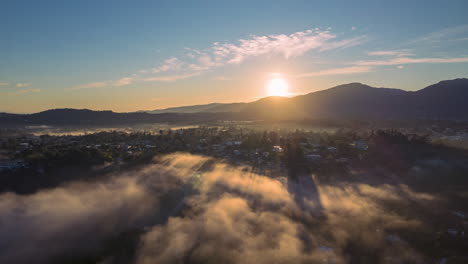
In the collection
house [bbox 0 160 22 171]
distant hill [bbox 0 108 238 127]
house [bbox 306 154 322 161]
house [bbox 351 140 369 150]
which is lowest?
house [bbox 306 154 322 161]

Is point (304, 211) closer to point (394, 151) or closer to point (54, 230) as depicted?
point (54, 230)

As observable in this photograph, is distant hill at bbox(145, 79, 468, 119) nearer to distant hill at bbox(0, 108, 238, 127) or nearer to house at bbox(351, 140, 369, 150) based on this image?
distant hill at bbox(0, 108, 238, 127)

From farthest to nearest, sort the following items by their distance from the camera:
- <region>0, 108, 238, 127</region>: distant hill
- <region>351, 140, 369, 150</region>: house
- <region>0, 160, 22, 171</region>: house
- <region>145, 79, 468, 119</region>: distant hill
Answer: <region>145, 79, 468, 119</region>: distant hill → <region>0, 108, 238, 127</region>: distant hill → <region>351, 140, 369, 150</region>: house → <region>0, 160, 22, 171</region>: house

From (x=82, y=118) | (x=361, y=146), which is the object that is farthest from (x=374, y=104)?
(x=82, y=118)

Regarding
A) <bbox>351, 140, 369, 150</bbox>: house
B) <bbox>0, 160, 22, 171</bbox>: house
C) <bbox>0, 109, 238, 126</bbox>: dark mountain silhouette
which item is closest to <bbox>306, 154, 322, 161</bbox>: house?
<bbox>351, 140, 369, 150</bbox>: house

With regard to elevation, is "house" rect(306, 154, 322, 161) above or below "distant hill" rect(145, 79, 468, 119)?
below

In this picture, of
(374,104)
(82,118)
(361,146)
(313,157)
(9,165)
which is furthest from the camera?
(374,104)

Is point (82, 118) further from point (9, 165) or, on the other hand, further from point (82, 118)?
point (9, 165)

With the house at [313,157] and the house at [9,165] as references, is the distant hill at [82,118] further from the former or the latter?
the house at [313,157]
